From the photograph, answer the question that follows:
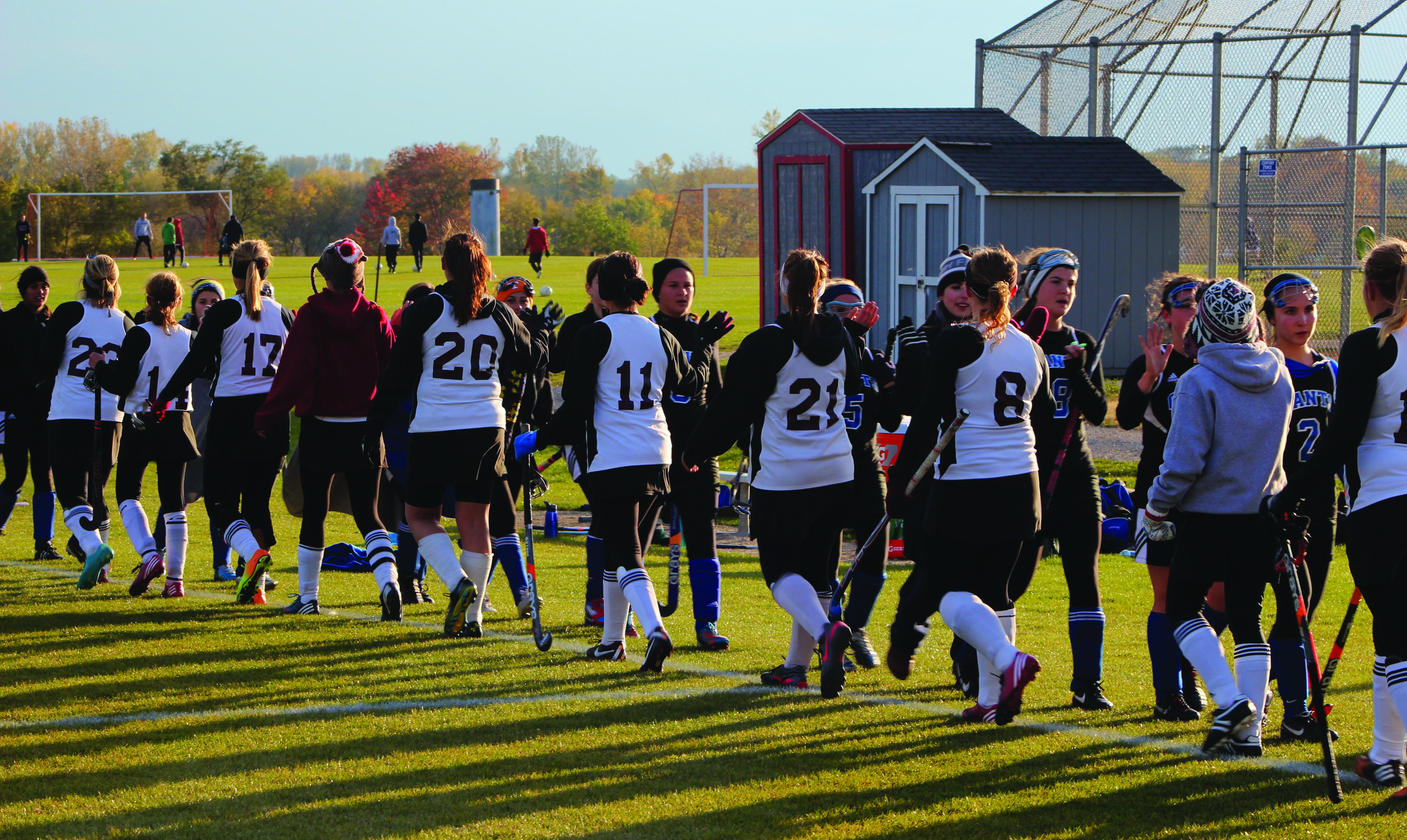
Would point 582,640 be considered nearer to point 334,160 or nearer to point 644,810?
point 644,810

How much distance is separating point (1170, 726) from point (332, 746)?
10.4ft

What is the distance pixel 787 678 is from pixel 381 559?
2.49m

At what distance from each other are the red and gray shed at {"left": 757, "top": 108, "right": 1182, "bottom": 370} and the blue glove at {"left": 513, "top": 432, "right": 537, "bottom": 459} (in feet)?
42.2

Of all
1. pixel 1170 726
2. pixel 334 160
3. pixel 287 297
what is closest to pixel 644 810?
pixel 1170 726

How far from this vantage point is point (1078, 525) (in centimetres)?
537

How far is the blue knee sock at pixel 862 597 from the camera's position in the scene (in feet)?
20.0

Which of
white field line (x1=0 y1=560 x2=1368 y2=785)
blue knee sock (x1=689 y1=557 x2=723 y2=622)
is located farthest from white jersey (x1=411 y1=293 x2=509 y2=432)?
white field line (x1=0 y1=560 x2=1368 y2=785)

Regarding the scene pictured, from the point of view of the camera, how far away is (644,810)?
4.13 meters

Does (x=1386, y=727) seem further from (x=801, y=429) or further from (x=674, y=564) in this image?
(x=674, y=564)

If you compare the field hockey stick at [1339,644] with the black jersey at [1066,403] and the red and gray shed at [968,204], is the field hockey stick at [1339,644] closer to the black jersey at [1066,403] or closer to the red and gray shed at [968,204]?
the black jersey at [1066,403]

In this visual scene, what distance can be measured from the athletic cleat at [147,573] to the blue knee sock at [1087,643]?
5227 mm

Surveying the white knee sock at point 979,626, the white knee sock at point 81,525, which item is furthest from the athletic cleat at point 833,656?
the white knee sock at point 81,525

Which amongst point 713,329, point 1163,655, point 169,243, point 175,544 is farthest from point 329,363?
point 169,243

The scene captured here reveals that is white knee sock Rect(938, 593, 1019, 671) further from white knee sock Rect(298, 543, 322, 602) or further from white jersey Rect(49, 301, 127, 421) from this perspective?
white jersey Rect(49, 301, 127, 421)
